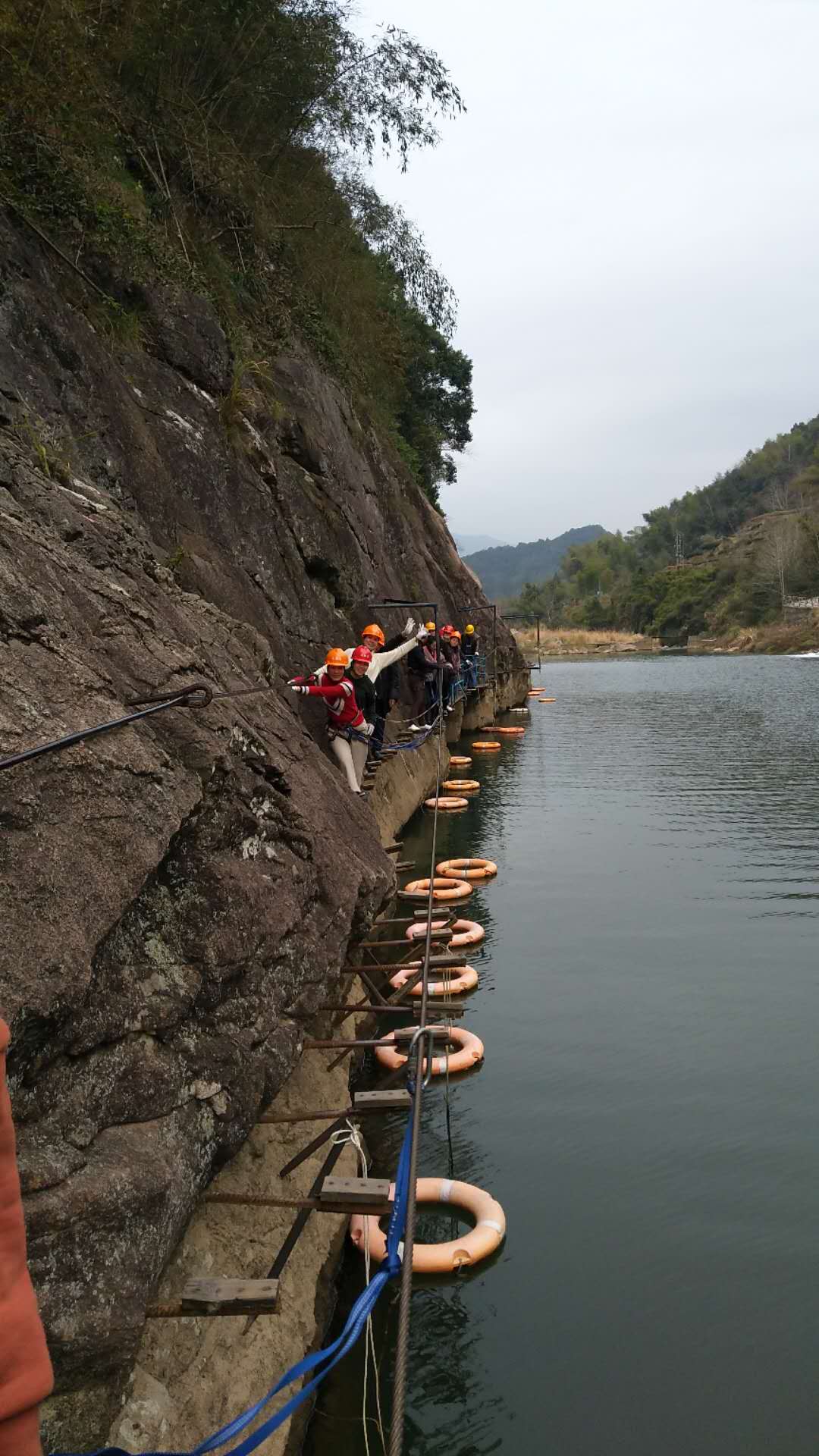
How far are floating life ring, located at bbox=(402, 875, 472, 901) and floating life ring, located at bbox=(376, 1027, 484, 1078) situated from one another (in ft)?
13.6

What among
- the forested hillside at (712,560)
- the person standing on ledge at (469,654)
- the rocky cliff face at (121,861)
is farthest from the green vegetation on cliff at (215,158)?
the forested hillside at (712,560)

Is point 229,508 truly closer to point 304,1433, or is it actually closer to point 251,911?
point 251,911

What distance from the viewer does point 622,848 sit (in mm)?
17016

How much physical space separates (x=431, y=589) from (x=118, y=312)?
15.8 metres

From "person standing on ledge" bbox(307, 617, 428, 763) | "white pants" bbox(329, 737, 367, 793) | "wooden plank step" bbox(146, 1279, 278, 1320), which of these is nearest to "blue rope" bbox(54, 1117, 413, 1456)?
"wooden plank step" bbox(146, 1279, 278, 1320)

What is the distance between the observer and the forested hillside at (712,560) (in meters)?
92.8

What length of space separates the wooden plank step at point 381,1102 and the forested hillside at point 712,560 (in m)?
78.0

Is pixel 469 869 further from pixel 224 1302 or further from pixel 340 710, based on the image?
pixel 224 1302

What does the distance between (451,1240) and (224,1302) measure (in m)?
3.04

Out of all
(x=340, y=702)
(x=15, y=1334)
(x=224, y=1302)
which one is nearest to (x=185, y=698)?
(x=224, y=1302)

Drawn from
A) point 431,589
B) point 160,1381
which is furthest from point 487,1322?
point 431,589

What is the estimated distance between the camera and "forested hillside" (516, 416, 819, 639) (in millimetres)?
92750

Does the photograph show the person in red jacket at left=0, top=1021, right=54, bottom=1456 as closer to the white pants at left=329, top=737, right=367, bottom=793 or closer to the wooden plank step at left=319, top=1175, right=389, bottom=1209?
the wooden plank step at left=319, top=1175, right=389, bottom=1209

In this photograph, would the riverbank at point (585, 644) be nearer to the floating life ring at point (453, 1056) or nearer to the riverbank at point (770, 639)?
the riverbank at point (770, 639)
